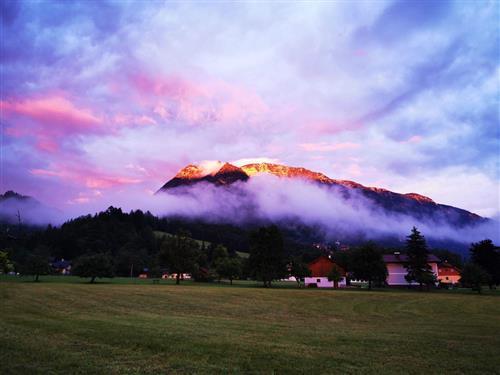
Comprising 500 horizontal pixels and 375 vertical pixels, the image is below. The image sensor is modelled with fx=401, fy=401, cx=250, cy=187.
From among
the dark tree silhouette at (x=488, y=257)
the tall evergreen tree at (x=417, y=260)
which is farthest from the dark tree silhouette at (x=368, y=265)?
the dark tree silhouette at (x=488, y=257)

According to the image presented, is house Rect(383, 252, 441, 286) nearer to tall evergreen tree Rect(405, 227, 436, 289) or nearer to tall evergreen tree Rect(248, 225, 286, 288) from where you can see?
tall evergreen tree Rect(405, 227, 436, 289)

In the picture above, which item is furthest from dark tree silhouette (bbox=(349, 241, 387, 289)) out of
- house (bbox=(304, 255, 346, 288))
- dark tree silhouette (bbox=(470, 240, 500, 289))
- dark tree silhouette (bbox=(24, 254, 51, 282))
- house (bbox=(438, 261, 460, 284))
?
dark tree silhouette (bbox=(24, 254, 51, 282))

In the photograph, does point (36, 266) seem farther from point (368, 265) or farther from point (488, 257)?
point (488, 257)

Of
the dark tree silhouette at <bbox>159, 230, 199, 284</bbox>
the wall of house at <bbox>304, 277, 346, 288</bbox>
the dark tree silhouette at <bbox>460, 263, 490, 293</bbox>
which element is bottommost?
the wall of house at <bbox>304, 277, 346, 288</bbox>

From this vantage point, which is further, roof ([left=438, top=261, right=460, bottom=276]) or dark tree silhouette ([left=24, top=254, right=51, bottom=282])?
roof ([left=438, top=261, right=460, bottom=276])

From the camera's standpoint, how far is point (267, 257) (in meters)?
103

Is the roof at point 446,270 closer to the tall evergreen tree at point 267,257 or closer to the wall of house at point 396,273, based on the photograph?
the wall of house at point 396,273

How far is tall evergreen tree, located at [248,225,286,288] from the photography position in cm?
10238

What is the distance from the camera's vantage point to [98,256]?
107 metres

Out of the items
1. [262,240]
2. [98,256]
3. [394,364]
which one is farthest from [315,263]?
[394,364]

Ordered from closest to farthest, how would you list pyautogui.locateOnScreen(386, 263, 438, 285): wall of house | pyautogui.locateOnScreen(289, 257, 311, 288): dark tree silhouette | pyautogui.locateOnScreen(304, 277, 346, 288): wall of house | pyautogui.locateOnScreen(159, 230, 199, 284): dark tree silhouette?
pyautogui.locateOnScreen(159, 230, 199, 284): dark tree silhouette < pyautogui.locateOnScreen(289, 257, 311, 288): dark tree silhouette < pyautogui.locateOnScreen(304, 277, 346, 288): wall of house < pyautogui.locateOnScreen(386, 263, 438, 285): wall of house

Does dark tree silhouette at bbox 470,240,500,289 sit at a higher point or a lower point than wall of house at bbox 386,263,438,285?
higher

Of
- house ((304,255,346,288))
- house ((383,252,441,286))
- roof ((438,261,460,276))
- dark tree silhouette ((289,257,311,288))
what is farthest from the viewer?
roof ((438,261,460,276))

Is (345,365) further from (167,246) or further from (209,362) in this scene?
(167,246)
